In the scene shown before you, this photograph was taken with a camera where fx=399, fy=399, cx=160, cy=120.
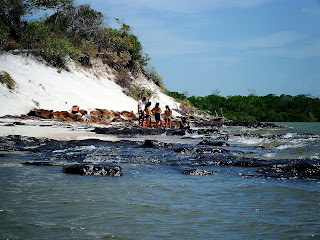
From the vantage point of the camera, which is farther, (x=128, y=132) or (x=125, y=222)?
(x=128, y=132)

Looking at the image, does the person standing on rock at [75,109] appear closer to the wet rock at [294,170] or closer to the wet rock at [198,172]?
the wet rock at [198,172]

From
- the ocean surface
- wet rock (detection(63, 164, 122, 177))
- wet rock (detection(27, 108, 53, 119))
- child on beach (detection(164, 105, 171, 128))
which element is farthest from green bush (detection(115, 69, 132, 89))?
wet rock (detection(63, 164, 122, 177))

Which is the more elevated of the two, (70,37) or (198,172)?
(70,37)

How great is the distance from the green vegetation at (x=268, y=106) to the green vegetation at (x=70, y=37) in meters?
29.6

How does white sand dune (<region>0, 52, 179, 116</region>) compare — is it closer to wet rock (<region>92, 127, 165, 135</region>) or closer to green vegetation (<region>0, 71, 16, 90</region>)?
green vegetation (<region>0, 71, 16, 90</region>)

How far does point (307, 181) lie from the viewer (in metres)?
7.46

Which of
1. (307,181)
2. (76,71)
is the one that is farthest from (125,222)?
(76,71)

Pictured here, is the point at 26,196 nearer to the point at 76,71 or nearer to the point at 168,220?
the point at 168,220

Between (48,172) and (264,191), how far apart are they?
13.4ft

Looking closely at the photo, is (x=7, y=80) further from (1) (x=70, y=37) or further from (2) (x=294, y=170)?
(2) (x=294, y=170)

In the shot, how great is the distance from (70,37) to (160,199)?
107 feet

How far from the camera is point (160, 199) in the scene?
5934mm

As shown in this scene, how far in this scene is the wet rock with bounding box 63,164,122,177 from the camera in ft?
25.4

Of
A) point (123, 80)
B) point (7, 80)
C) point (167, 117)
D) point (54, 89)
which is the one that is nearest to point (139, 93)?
point (123, 80)
